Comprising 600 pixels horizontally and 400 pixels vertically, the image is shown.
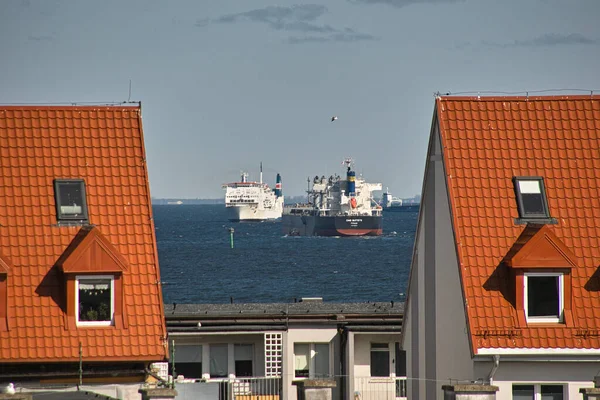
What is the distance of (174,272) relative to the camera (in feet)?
398

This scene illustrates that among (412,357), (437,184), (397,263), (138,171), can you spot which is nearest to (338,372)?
(412,357)

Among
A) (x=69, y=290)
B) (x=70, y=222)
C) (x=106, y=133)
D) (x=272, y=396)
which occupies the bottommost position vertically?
(x=272, y=396)

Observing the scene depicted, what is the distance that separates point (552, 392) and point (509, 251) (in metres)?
2.55

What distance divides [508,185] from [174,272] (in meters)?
102

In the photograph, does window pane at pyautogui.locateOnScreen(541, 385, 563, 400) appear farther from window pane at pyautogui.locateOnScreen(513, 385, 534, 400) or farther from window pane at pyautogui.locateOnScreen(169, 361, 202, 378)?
window pane at pyautogui.locateOnScreen(169, 361, 202, 378)

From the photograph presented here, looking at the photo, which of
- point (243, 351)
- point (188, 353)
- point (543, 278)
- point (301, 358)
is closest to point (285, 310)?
point (301, 358)

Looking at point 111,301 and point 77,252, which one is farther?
point 111,301

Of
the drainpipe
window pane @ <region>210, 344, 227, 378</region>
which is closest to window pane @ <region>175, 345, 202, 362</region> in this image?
window pane @ <region>210, 344, 227, 378</region>

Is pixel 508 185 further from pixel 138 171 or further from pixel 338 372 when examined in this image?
pixel 338 372

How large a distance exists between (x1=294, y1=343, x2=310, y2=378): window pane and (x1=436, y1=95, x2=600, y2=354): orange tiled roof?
29.3 feet

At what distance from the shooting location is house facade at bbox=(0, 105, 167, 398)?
1919cm

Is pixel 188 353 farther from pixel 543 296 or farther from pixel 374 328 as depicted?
pixel 543 296

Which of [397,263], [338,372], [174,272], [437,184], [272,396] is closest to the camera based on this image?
[437,184]

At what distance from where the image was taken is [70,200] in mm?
20609
